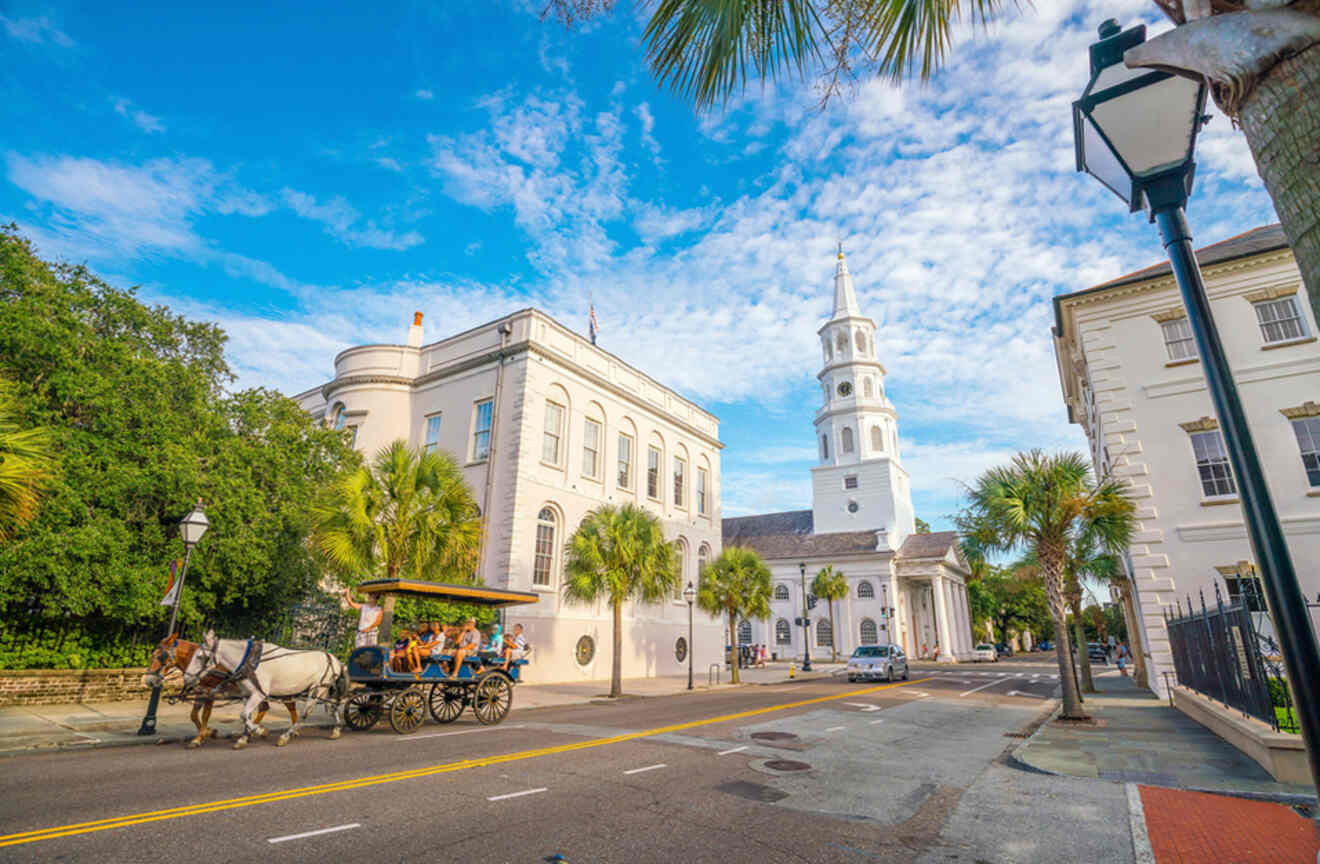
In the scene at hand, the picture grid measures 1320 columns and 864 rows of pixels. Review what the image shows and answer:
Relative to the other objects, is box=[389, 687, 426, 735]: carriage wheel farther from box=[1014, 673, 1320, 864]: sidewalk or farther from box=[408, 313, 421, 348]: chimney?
box=[408, 313, 421, 348]: chimney

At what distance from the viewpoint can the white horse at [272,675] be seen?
9.68 m

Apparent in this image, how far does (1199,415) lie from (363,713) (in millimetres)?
23660

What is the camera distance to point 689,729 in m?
12.7

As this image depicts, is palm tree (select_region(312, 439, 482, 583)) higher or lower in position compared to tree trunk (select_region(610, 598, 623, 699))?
higher

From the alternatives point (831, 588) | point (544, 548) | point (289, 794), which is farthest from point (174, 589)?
point (831, 588)

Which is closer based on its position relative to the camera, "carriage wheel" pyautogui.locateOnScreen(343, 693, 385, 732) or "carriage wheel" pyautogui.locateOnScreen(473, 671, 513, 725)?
"carriage wheel" pyautogui.locateOnScreen(343, 693, 385, 732)

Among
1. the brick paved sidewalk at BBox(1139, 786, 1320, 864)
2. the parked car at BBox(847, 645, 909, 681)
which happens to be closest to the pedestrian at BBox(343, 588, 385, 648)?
the brick paved sidewalk at BBox(1139, 786, 1320, 864)

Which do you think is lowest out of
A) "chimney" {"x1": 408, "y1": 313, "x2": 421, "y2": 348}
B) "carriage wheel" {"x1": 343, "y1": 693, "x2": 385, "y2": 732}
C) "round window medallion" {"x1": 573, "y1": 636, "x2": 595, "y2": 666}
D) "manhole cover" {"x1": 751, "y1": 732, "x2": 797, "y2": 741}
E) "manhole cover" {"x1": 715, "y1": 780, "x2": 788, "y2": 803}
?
"manhole cover" {"x1": 751, "y1": 732, "x2": 797, "y2": 741}

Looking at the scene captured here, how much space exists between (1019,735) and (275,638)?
2007cm

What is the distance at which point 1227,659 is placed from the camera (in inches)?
428

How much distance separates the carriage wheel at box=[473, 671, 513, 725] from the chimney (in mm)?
22069

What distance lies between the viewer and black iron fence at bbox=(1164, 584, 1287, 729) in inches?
354

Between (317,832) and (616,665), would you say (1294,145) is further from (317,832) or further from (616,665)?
(616,665)

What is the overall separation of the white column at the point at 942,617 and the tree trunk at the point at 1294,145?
205 feet
